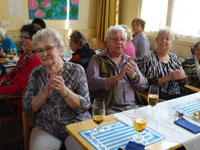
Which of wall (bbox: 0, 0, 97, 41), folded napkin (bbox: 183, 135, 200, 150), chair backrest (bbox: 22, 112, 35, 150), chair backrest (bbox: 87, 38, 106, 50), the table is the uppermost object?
wall (bbox: 0, 0, 97, 41)

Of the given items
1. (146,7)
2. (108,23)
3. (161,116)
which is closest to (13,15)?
(108,23)

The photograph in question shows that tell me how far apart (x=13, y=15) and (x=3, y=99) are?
2850 millimetres

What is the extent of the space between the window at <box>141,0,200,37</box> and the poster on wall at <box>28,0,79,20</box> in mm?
1527

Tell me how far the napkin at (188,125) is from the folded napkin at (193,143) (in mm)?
50

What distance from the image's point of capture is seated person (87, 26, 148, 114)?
208 cm

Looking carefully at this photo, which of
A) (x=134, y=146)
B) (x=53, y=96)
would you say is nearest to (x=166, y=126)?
(x=134, y=146)

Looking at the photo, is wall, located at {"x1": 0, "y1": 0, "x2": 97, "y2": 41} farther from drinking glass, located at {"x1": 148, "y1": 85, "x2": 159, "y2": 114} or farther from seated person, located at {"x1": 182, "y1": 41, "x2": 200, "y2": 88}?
drinking glass, located at {"x1": 148, "y1": 85, "x2": 159, "y2": 114}

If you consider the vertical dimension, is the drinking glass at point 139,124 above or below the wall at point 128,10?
below

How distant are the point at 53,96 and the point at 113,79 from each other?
22.5 inches

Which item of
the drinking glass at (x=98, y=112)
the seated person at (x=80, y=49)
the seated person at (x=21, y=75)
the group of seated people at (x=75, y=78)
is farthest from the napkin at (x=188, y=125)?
the seated person at (x=80, y=49)

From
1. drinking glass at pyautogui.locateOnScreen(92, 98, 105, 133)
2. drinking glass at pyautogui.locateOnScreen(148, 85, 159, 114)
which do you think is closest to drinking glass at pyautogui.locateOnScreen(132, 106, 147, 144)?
drinking glass at pyautogui.locateOnScreen(92, 98, 105, 133)

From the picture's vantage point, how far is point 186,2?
389 cm

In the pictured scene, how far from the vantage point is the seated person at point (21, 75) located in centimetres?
203

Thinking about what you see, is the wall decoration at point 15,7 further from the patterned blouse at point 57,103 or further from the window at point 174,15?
the patterned blouse at point 57,103
